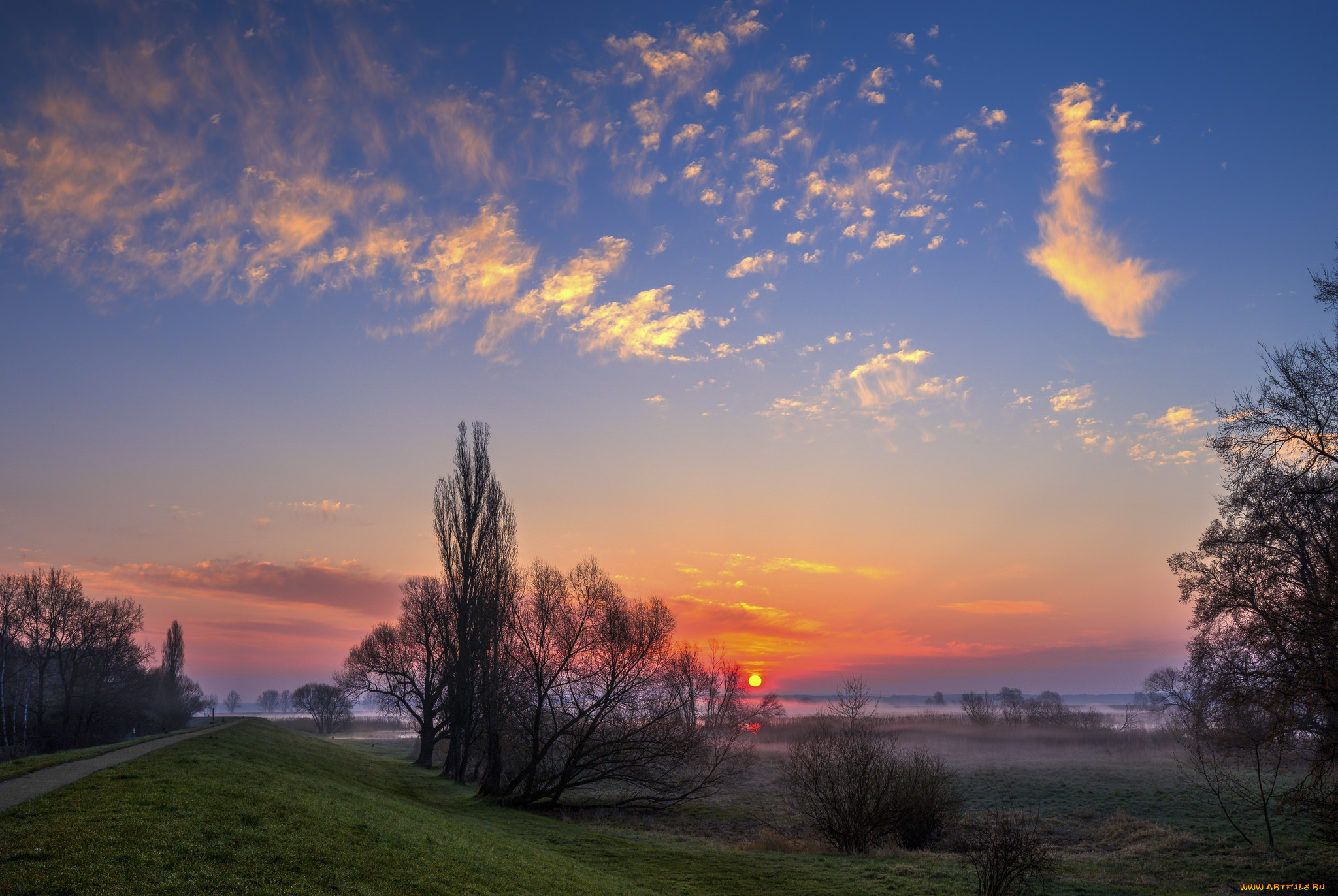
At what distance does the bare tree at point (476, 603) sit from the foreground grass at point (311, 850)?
349 inches

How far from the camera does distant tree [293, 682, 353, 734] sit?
3767 inches

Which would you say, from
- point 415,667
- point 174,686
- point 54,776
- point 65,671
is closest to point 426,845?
point 54,776

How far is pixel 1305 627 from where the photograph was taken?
15781 mm

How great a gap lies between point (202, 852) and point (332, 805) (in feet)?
21.1

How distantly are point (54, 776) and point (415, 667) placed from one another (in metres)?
39.4

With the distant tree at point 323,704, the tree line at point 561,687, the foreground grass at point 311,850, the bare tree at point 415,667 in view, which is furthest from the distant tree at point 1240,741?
the distant tree at point 323,704

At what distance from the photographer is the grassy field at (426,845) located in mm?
10477

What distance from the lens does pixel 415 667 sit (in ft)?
176

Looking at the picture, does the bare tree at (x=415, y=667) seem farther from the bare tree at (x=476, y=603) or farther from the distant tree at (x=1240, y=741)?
the distant tree at (x=1240, y=741)

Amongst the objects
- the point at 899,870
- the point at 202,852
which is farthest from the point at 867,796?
the point at 202,852

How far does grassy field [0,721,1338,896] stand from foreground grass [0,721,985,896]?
55 millimetres

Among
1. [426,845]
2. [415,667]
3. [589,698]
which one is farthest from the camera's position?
[415,667]

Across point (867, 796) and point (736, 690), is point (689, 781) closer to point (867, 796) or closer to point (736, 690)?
point (867, 796)

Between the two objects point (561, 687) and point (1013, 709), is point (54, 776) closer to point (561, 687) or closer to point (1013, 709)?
point (561, 687)
